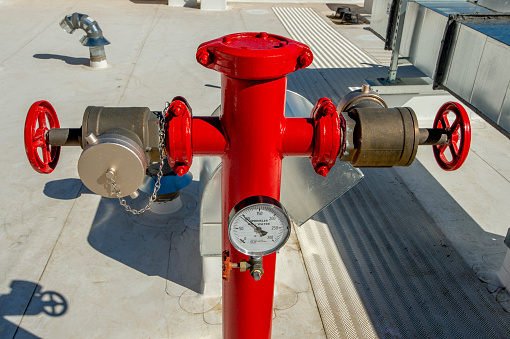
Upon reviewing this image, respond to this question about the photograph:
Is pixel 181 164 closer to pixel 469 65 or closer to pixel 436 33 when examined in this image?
pixel 469 65

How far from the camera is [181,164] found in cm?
199

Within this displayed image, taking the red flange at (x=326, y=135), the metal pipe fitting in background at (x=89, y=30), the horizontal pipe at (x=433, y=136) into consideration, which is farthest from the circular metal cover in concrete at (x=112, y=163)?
the metal pipe fitting in background at (x=89, y=30)

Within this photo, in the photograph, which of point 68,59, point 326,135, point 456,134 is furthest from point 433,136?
point 68,59

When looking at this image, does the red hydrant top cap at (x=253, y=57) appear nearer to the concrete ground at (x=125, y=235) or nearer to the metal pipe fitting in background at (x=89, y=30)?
the concrete ground at (x=125, y=235)

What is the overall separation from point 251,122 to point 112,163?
611 mm

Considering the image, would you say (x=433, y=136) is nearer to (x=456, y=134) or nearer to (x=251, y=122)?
(x=456, y=134)

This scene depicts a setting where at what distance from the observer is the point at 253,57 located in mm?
1661

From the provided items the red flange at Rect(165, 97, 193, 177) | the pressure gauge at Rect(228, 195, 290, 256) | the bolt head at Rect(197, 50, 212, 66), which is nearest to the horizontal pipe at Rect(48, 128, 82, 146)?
the red flange at Rect(165, 97, 193, 177)

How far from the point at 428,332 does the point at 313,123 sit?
2522 millimetres

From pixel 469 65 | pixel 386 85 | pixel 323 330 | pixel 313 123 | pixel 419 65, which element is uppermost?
pixel 313 123

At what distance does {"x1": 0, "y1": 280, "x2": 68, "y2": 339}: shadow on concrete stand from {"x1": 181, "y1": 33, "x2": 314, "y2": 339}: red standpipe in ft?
7.53

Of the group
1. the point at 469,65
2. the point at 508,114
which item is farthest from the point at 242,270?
the point at 469,65

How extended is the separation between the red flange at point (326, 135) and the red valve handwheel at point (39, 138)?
121 cm

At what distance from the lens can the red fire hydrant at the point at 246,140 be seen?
1832mm
